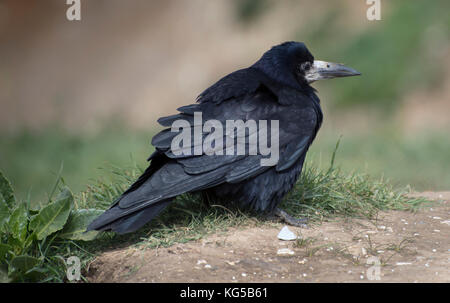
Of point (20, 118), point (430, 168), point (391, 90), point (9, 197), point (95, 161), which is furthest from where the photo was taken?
point (20, 118)

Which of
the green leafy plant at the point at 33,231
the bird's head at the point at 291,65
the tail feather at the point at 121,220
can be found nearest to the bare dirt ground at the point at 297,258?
the tail feather at the point at 121,220

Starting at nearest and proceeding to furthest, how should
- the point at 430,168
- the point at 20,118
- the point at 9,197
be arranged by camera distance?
the point at 9,197
the point at 430,168
the point at 20,118

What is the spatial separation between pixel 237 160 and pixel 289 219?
1.80 feet

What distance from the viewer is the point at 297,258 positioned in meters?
3.59

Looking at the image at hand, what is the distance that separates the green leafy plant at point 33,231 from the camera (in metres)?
3.40

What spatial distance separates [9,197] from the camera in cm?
382

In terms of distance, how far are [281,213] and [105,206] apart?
1.27 metres

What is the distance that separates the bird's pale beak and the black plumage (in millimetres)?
218

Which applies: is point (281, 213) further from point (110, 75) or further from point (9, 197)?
point (110, 75)

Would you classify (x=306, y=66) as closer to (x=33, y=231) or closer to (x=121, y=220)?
(x=121, y=220)

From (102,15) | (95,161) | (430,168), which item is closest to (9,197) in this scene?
(95,161)

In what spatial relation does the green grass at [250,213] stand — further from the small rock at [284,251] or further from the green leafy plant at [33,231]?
the small rock at [284,251]

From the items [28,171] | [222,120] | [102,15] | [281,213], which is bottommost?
[28,171]

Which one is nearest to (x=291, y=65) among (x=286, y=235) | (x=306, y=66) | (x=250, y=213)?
(x=306, y=66)
